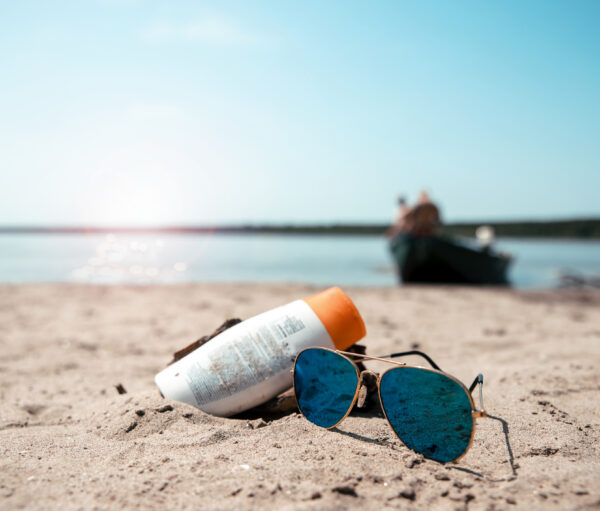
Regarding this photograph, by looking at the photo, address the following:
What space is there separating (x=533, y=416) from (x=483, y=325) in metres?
4.65

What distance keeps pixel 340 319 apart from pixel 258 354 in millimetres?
551

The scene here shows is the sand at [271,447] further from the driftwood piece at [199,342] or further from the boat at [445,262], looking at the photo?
the boat at [445,262]

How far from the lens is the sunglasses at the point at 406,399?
7.09 feet

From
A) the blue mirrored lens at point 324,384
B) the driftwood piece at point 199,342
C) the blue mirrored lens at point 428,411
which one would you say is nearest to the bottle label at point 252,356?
the blue mirrored lens at point 324,384

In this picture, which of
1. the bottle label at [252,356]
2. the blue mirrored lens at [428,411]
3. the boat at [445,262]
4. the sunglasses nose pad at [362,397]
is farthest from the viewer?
the boat at [445,262]

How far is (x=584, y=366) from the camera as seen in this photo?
13.2 feet

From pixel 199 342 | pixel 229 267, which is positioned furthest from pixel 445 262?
pixel 199 342

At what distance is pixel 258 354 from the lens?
2.66m

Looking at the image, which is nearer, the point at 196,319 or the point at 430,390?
the point at 430,390

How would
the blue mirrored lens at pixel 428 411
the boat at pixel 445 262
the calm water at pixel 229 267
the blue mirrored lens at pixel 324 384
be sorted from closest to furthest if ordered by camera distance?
the blue mirrored lens at pixel 428 411
the blue mirrored lens at pixel 324 384
the boat at pixel 445 262
the calm water at pixel 229 267

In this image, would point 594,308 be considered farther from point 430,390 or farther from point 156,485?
point 156,485

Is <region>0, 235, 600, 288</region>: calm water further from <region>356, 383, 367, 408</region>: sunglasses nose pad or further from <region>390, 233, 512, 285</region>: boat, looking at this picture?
<region>356, 383, 367, 408</region>: sunglasses nose pad

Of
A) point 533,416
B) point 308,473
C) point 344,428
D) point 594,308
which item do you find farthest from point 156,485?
point 594,308

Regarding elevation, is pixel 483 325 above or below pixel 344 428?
below
